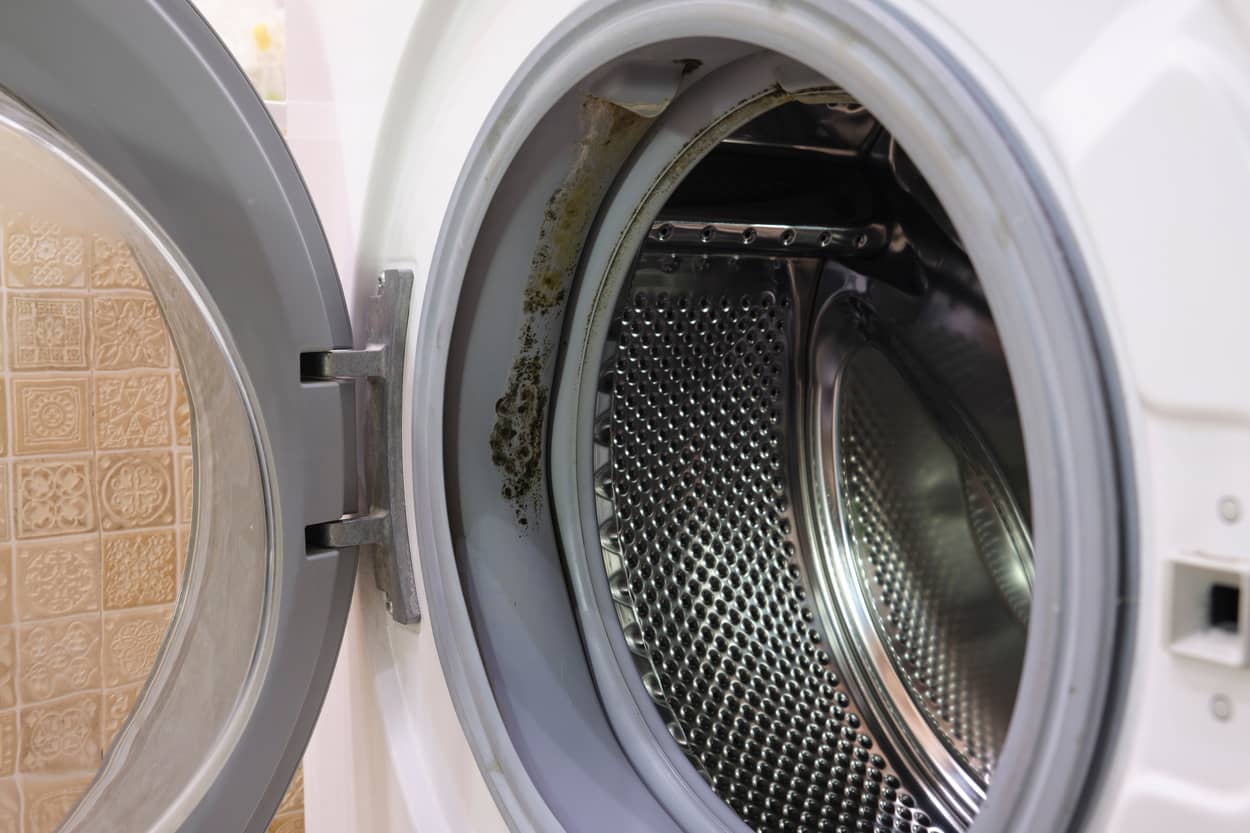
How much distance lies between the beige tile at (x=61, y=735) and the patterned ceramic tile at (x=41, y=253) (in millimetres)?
269

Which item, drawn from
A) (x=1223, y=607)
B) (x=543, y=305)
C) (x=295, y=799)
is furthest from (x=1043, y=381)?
(x=295, y=799)

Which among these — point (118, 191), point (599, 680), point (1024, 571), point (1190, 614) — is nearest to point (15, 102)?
point (118, 191)

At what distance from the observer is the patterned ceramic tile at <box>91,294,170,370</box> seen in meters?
0.65

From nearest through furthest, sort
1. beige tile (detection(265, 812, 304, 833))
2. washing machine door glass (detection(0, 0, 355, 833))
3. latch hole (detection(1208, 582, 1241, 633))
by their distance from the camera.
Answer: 1. latch hole (detection(1208, 582, 1241, 633))
2. washing machine door glass (detection(0, 0, 355, 833))
3. beige tile (detection(265, 812, 304, 833))

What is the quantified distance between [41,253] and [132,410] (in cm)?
11

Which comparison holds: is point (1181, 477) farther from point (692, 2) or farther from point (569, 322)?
point (569, 322)

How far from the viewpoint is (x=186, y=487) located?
678 millimetres

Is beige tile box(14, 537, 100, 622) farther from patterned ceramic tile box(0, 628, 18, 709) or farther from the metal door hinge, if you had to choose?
the metal door hinge

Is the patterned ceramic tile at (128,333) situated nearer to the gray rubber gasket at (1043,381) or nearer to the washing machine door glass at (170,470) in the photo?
the washing machine door glass at (170,470)

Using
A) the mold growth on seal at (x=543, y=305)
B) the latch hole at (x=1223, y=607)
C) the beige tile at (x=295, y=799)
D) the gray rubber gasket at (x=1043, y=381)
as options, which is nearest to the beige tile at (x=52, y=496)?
the mold growth on seal at (x=543, y=305)

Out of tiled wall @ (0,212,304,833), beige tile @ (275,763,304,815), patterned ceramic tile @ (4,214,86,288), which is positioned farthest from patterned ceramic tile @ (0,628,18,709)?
beige tile @ (275,763,304,815)

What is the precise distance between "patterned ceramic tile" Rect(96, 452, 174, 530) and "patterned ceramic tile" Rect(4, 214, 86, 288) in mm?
120

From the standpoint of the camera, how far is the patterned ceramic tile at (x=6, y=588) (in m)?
0.63

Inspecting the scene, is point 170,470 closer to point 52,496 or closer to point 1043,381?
point 52,496
